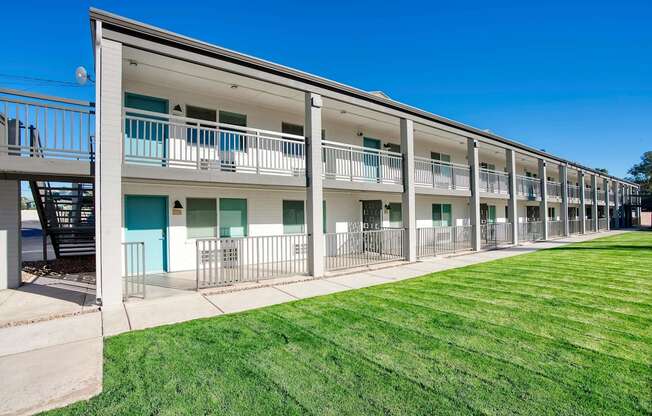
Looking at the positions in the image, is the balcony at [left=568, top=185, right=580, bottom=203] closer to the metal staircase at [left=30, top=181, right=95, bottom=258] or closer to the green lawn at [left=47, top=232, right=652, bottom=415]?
the green lawn at [left=47, top=232, right=652, bottom=415]

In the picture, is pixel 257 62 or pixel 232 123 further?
pixel 232 123

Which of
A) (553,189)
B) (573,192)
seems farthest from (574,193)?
(553,189)

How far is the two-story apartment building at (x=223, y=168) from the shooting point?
20.9 feet

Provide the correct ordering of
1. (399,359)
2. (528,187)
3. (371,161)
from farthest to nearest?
1. (528,187)
2. (371,161)
3. (399,359)

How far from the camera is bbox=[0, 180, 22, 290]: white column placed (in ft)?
24.7

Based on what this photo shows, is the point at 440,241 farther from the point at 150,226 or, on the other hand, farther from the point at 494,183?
the point at 150,226

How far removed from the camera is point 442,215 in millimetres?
18453

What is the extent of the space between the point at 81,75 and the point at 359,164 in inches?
376

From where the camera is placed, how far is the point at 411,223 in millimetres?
11594

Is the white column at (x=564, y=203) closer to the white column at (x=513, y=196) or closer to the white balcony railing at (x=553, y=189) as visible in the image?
the white balcony railing at (x=553, y=189)

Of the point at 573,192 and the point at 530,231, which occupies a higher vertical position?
the point at 573,192

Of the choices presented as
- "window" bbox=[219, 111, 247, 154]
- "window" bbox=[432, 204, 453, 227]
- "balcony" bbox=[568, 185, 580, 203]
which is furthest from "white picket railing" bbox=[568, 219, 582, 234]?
"window" bbox=[219, 111, 247, 154]

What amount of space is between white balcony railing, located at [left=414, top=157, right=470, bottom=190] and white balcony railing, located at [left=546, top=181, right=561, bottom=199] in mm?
10119

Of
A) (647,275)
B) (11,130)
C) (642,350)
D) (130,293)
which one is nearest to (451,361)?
(642,350)
